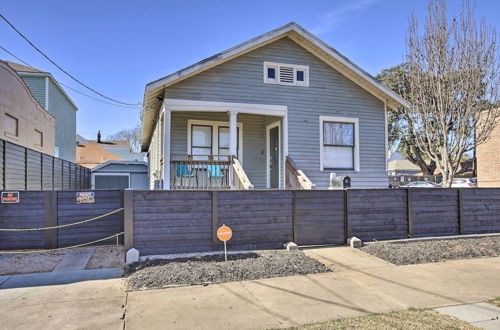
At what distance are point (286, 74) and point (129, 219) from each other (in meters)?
7.05

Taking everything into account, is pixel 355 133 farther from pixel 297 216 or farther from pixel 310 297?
pixel 310 297

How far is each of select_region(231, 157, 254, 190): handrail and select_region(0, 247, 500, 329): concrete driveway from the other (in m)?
3.72

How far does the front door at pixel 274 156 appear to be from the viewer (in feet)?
37.7

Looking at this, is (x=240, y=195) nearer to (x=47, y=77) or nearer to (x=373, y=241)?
(x=373, y=241)

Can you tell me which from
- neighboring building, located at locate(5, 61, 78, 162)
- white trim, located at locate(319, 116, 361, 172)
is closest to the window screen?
white trim, located at locate(319, 116, 361, 172)

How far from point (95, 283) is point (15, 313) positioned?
1173 millimetres

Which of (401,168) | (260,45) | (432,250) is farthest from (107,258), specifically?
(401,168)

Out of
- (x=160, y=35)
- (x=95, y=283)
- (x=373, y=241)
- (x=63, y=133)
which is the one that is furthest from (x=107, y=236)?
(x=63, y=133)

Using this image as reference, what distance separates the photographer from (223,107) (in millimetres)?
10273

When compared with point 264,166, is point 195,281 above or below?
below

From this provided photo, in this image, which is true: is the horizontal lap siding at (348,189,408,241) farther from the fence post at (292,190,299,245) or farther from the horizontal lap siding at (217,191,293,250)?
the horizontal lap siding at (217,191,293,250)

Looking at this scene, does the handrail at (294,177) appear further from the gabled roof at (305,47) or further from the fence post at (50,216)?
the fence post at (50,216)

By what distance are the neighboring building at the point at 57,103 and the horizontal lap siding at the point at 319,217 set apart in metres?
16.1

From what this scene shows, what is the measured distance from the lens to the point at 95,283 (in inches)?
200
